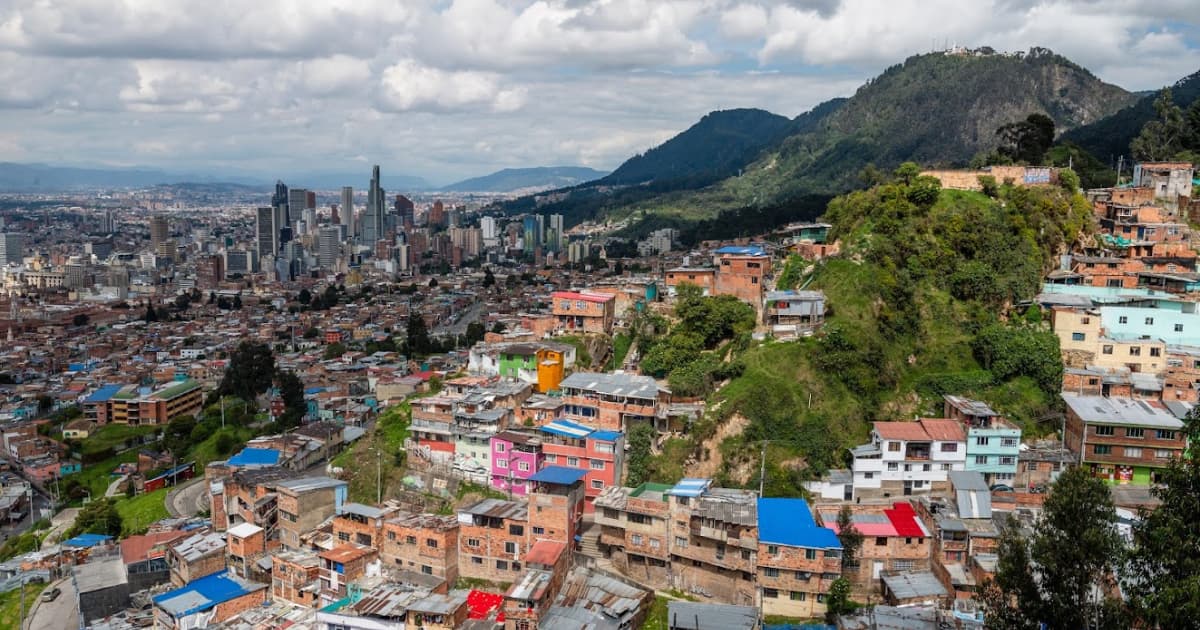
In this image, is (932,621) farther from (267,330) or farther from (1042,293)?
(267,330)

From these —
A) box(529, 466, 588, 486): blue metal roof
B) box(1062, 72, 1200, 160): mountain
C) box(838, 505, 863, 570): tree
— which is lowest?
box(838, 505, 863, 570): tree

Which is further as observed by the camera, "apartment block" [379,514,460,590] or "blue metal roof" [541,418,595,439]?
"blue metal roof" [541,418,595,439]

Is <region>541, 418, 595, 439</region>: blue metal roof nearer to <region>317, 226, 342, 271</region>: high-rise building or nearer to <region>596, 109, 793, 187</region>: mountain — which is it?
<region>317, 226, 342, 271</region>: high-rise building

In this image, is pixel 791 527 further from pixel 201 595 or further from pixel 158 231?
pixel 158 231

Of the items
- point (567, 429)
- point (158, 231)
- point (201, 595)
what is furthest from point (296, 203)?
point (201, 595)

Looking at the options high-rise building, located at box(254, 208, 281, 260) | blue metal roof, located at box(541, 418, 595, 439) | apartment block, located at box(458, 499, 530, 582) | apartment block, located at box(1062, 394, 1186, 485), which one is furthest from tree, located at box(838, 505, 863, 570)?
high-rise building, located at box(254, 208, 281, 260)

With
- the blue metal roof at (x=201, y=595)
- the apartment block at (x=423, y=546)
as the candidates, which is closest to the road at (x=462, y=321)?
the blue metal roof at (x=201, y=595)
